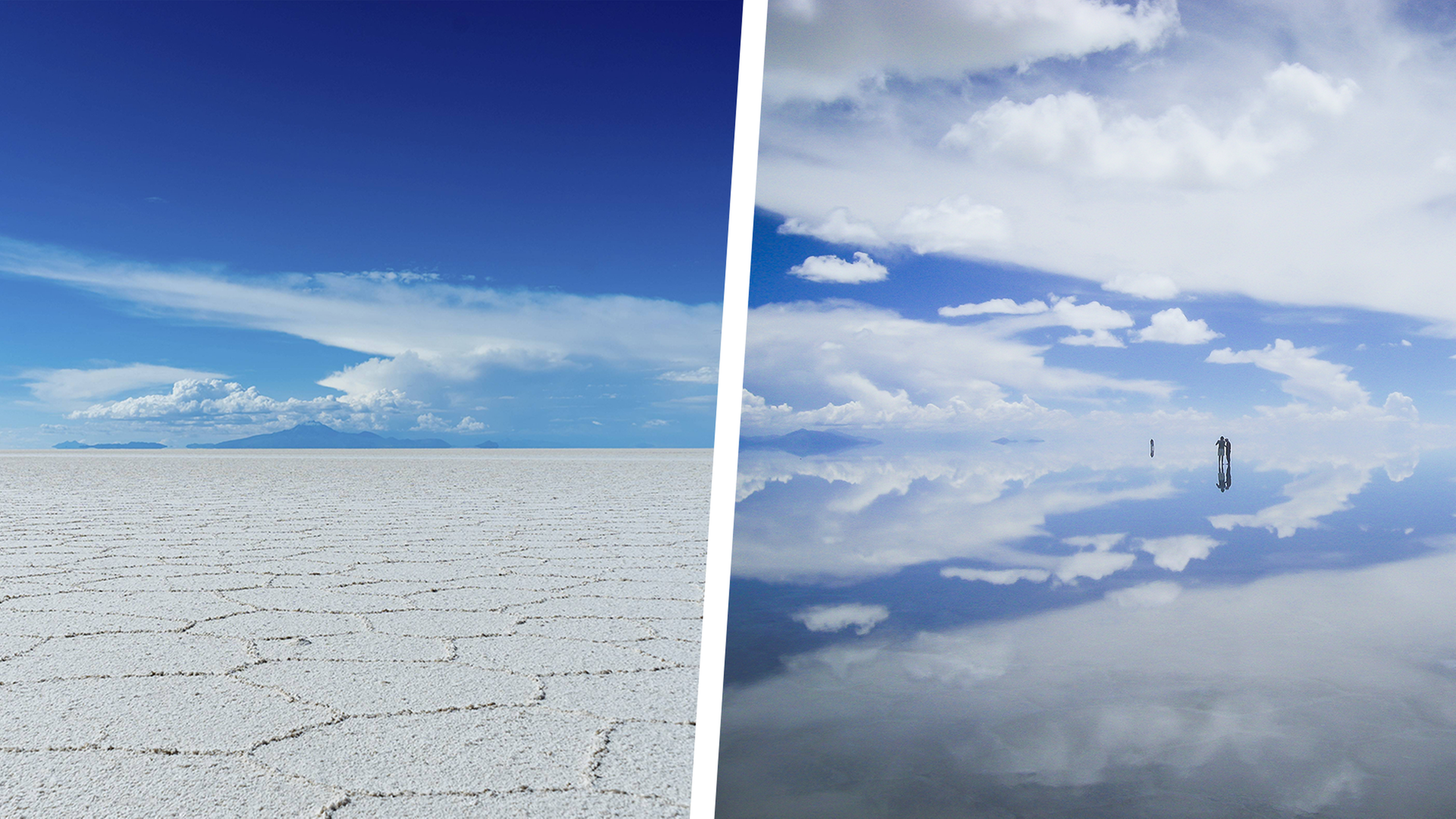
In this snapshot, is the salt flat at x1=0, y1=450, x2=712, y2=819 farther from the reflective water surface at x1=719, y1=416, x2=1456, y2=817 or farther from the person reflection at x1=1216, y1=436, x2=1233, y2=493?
the person reflection at x1=1216, y1=436, x2=1233, y2=493

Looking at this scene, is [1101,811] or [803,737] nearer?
[1101,811]

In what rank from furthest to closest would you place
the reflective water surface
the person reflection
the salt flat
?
1. the person reflection
2. the reflective water surface
3. the salt flat

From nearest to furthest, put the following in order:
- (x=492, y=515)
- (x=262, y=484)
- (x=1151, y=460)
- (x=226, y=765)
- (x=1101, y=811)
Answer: (x=226, y=765)
(x=1101, y=811)
(x=492, y=515)
(x=262, y=484)
(x=1151, y=460)

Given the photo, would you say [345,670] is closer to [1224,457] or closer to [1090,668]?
[1090,668]

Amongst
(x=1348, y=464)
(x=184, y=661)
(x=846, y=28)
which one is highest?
(x=846, y=28)

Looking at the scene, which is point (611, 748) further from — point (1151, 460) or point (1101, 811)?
point (1151, 460)

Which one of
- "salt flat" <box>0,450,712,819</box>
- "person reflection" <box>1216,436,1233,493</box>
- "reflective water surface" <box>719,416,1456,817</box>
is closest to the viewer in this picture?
"salt flat" <box>0,450,712,819</box>

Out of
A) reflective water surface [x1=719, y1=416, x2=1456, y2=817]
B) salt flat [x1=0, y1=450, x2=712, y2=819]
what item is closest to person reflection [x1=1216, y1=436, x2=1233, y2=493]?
reflective water surface [x1=719, y1=416, x2=1456, y2=817]

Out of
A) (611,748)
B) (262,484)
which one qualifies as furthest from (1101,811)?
(262,484)
